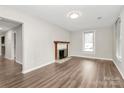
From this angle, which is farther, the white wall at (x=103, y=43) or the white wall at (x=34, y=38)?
the white wall at (x=103, y=43)

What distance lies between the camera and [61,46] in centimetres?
611

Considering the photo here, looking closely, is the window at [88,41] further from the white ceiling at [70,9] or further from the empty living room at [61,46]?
the white ceiling at [70,9]

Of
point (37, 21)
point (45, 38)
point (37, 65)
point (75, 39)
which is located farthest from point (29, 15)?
point (75, 39)

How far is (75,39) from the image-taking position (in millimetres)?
7516

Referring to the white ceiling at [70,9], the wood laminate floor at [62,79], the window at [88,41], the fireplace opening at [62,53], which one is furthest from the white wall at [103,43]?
the wood laminate floor at [62,79]

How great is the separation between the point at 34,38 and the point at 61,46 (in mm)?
2546

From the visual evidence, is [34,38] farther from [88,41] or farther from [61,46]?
[88,41]

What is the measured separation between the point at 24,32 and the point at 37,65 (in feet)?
5.23

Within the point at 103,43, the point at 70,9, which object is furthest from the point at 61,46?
the point at 70,9

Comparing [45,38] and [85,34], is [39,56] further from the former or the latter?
[85,34]

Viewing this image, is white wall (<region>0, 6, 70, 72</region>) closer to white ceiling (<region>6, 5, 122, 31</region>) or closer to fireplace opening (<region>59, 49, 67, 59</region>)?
white ceiling (<region>6, 5, 122, 31</region>)

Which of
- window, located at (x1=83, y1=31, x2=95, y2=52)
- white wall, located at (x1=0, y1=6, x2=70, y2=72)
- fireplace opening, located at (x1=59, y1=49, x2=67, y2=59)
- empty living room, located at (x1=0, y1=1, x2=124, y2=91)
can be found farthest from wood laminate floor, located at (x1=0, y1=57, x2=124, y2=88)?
window, located at (x1=83, y1=31, x2=95, y2=52)

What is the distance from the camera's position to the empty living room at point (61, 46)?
2.77m

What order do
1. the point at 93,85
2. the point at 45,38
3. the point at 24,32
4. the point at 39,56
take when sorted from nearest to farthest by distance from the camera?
the point at 93,85
the point at 24,32
the point at 39,56
the point at 45,38
